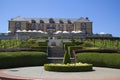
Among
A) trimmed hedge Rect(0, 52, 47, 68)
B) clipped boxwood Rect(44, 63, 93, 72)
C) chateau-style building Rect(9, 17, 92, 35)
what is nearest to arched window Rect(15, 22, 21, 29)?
chateau-style building Rect(9, 17, 92, 35)

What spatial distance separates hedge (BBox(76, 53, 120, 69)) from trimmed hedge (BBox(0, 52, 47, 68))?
3.86 m

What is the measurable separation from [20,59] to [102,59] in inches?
288

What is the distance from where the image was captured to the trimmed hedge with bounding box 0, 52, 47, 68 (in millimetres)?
23064

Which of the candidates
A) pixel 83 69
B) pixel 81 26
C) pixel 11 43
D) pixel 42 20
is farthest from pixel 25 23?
pixel 83 69

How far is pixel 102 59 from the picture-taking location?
24.2 m

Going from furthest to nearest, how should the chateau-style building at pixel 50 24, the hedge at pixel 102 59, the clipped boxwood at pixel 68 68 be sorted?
the chateau-style building at pixel 50 24, the hedge at pixel 102 59, the clipped boxwood at pixel 68 68

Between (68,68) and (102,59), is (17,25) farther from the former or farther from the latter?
(68,68)

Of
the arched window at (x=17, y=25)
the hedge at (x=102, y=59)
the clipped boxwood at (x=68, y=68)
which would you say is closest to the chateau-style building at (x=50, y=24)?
the arched window at (x=17, y=25)

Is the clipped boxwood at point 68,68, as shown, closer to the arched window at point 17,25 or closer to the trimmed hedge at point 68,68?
the trimmed hedge at point 68,68

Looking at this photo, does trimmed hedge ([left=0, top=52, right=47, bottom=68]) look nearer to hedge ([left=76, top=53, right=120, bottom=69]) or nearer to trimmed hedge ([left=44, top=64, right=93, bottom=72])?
hedge ([left=76, top=53, right=120, bottom=69])

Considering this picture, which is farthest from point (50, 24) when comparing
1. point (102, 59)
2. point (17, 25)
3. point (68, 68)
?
point (68, 68)

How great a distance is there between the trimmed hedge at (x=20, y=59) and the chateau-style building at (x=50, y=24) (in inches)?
2647

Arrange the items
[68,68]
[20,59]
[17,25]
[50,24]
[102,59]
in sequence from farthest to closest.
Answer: [50,24]
[17,25]
[20,59]
[102,59]
[68,68]

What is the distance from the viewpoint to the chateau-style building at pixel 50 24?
3688 inches
